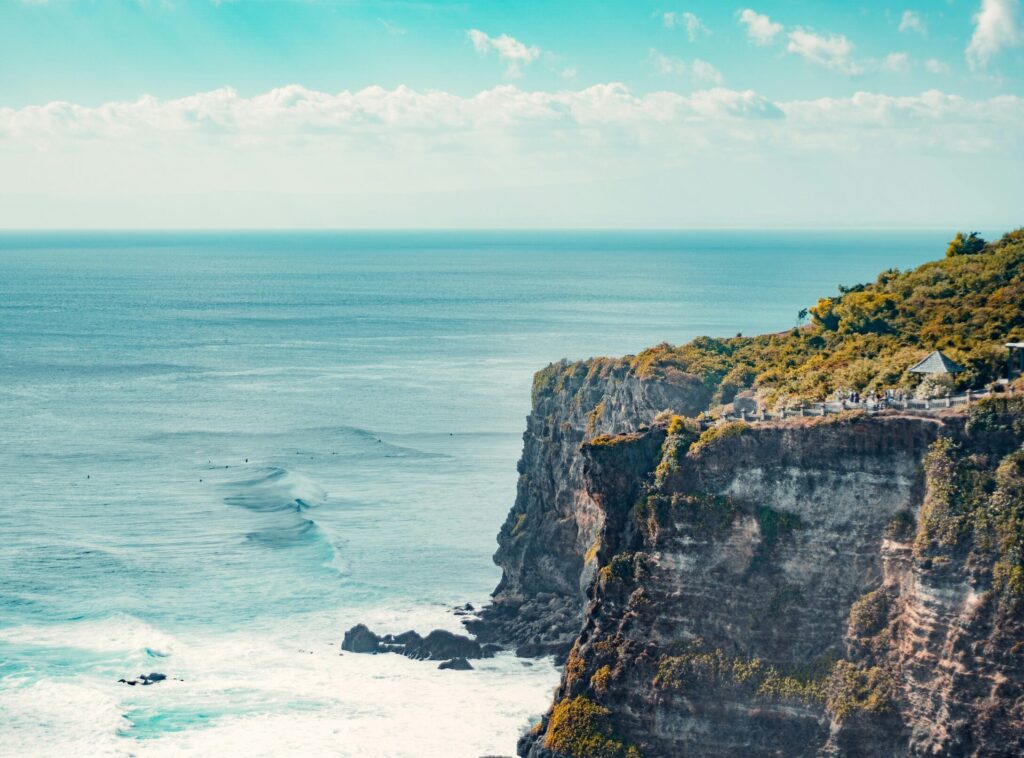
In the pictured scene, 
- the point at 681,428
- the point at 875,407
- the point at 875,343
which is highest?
the point at 875,343

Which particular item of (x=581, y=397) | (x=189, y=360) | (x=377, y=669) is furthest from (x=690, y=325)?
(x=377, y=669)

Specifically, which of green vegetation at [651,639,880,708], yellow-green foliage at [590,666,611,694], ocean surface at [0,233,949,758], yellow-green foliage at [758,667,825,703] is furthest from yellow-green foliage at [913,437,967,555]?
ocean surface at [0,233,949,758]

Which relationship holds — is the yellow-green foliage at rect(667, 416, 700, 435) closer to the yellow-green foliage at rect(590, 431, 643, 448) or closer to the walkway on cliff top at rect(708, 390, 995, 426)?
the walkway on cliff top at rect(708, 390, 995, 426)

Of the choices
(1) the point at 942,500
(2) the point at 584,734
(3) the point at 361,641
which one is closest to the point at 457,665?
(3) the point at 361,641

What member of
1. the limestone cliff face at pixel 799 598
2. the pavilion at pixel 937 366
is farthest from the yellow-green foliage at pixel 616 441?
the pavilion at pixel 937 366

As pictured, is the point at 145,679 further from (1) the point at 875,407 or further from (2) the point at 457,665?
(1) the point at 875,407
